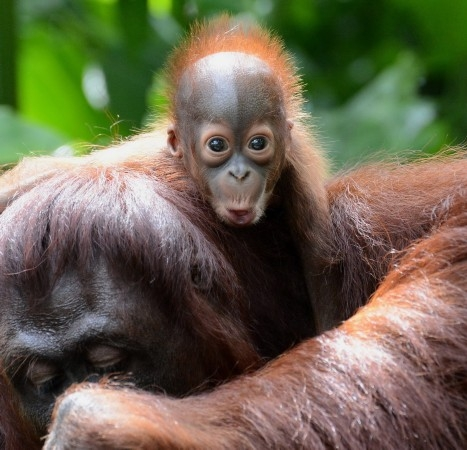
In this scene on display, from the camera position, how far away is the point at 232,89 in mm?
4461

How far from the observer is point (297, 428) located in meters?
3.12

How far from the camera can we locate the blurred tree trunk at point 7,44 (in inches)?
258

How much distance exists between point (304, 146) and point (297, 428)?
1.85m

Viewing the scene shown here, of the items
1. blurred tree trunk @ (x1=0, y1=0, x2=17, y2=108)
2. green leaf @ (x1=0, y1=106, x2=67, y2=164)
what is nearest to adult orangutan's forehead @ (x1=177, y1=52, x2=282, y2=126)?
green leaf @ (x1=0, y1=106, x2=67, y2=164)

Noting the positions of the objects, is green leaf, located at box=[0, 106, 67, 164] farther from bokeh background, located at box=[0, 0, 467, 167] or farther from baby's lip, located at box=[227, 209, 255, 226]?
baby's lip, located at box=[227, 209, 255, 226]

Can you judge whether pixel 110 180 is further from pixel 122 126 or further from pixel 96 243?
pixel 122 126

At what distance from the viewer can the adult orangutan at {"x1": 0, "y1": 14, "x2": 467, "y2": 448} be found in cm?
315

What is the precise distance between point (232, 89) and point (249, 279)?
3.07ft

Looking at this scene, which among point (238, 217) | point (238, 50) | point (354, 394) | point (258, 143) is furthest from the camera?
point (238, 50)

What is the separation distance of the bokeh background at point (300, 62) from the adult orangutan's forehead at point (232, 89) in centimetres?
213

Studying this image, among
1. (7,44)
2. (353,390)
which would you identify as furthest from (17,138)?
(353,390)

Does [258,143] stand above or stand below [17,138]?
below

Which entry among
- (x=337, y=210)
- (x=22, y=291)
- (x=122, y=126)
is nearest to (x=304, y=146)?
(x=337, y=210)

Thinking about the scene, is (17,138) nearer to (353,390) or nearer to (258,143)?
(258,143)
